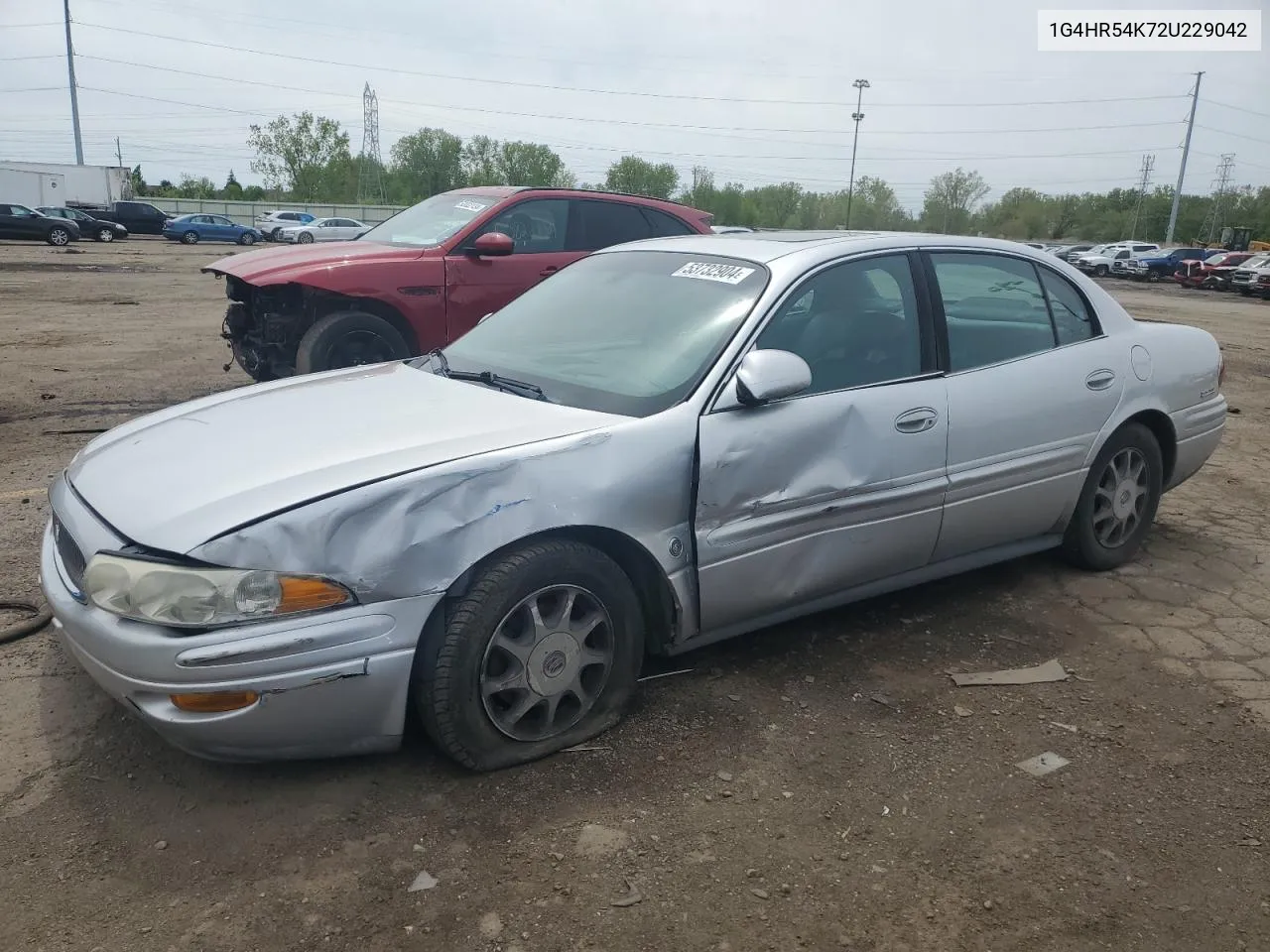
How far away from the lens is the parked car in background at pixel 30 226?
106 feet

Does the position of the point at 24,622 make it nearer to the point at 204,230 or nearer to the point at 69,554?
the point at 69,554

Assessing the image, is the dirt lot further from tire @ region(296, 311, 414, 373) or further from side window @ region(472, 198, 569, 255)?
side window @ region(472, 198, 569, 255)

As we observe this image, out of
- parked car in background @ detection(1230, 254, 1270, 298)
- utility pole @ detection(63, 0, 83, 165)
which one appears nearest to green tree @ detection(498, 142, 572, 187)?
utility pole @ detection(63, 0, 83, 165)

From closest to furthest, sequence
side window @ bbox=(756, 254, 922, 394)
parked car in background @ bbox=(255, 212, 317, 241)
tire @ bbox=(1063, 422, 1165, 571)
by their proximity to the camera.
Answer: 1. side window @ bbox=(756, 254, 922, 394)
2. tire @ bbox=(1063, 422, 1165, 571)
3. parked car in background @ bbox=(255, 212, 317, 241)

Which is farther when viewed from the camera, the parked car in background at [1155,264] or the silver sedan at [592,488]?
the parked car in background at [1155,264]

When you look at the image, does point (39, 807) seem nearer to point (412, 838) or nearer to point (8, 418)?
point (412, 838)

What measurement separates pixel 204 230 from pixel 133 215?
427 cm

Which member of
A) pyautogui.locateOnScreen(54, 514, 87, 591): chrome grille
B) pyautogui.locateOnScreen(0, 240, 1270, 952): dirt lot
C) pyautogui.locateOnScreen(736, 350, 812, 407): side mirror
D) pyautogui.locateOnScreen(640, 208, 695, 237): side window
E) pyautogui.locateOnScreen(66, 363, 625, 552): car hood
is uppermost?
pyautogui.locateOnScreen(640, 208, 695, 237): side window

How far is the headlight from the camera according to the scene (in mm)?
2430

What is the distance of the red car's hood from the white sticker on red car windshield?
12.6 feet

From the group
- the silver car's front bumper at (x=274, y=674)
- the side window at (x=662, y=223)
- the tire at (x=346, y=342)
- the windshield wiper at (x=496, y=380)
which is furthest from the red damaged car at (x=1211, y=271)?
the silver car's front bumper at (x=274, y=674)

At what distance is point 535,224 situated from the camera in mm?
7754

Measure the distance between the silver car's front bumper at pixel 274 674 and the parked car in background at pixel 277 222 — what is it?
157ft

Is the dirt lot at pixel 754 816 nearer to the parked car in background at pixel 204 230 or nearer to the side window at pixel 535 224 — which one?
the side window at pixel 535 224
